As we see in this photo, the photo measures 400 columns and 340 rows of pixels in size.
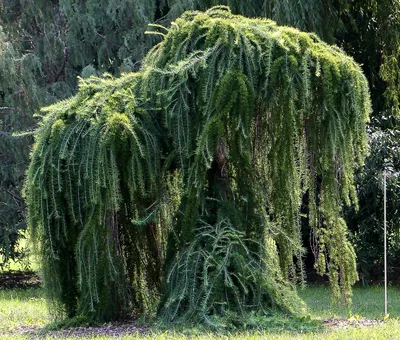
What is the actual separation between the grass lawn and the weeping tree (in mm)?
446

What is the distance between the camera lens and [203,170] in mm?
8234

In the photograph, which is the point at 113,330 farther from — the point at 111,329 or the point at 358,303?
the point at 358,303

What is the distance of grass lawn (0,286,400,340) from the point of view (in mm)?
7340

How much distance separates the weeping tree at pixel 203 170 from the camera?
8141mm

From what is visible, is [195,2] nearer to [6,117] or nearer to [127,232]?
[6,117]

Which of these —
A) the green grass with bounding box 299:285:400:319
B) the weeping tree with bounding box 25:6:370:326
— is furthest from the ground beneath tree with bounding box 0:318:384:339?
the green grass with bounding box 299:285:400:319

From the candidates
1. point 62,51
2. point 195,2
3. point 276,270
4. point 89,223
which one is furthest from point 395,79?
point 89,223

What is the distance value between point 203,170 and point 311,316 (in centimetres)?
212

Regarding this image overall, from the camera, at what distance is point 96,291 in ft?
27.8

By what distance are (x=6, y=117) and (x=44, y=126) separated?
602 centimetres

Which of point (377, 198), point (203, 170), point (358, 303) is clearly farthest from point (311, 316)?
point (377, 198)

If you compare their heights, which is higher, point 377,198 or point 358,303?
point 377,198

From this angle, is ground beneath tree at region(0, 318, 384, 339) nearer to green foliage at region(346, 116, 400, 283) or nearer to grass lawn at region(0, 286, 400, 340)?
grass lawn at region(0, 286, 400, 340)

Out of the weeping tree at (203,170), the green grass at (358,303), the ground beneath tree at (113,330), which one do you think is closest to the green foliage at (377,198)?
the green grass at (358,303)
